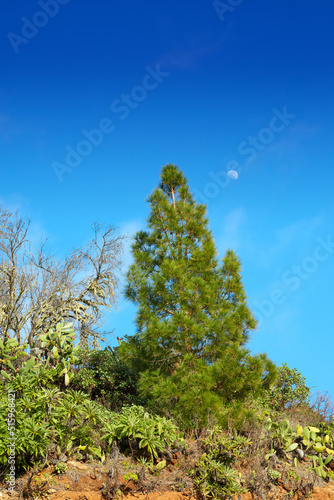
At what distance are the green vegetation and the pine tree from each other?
3cm

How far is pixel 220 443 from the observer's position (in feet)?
21.0

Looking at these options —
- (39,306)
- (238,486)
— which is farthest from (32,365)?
(39,306)

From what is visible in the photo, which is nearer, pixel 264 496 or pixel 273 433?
pixel 264 496

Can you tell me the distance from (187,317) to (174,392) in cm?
145

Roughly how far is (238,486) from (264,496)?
62 cm

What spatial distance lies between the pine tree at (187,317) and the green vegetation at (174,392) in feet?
0.08

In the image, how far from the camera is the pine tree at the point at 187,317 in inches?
316

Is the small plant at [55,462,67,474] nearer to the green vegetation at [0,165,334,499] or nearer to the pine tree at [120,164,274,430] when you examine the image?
the green vegetation at [0,165,334,499]

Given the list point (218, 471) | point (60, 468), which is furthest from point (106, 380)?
point (218, 471)

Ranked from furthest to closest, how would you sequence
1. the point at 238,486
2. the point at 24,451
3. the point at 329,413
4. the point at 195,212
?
the point at 329,413, the point at 195,212, the point at 238,486, the point at 24,451

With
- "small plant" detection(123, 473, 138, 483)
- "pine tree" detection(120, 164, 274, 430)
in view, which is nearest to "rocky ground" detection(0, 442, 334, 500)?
"small plant" detection(123, 473, 138, 483)

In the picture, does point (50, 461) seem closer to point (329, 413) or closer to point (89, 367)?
point (89, 367)

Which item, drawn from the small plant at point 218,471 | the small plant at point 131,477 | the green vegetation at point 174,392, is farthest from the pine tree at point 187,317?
the small plant at point 131,477

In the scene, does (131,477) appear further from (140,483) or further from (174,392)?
(174,392)
